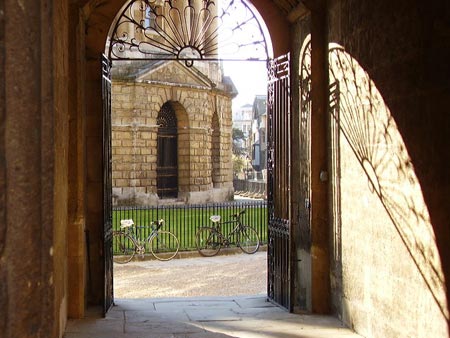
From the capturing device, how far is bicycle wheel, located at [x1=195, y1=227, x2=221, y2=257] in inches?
586

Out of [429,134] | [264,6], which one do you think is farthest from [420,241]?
[264,6]

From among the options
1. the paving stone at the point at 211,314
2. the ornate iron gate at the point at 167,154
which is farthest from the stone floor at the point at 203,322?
the ornate iron gate at the point at 167,154

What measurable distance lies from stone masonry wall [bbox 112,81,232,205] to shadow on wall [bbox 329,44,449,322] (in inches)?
787

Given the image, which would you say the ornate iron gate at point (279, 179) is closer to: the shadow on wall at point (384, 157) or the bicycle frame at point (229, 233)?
the shadow on wall at point (384, 157)

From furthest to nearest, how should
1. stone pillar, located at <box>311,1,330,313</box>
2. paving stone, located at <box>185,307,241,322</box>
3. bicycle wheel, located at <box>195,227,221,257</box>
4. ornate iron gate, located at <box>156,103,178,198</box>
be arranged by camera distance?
ornate iron gate, located at <box>156,103,178,198</box>
bicycle wheel, located at <box>195,227,221,257</box>
stone pillar, located at <box>311,1,330,313</box>
paving stone, located at <box>185,307,241,322</box>

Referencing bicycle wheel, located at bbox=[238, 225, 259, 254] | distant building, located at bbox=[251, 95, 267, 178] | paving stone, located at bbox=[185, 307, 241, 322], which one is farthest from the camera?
distant building, located at bbox=[251, 95, 267, 178]

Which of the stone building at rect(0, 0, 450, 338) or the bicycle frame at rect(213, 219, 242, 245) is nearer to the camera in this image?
Result: the stone building at rect(0, 0, 450, 338)

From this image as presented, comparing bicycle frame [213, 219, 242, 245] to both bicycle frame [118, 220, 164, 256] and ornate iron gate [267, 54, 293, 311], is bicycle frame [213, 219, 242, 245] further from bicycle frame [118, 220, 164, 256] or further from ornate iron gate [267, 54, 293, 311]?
ornate iron gate [267, 54, 293, 311]

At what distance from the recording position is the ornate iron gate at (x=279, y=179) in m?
7.56

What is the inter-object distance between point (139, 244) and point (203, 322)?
7851 millimetres

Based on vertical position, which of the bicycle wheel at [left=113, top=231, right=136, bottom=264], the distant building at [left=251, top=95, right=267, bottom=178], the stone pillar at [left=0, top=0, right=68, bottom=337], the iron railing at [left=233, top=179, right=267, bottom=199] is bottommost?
the bicycle wheel at [left=113, top=231, right=136, bottom=264]

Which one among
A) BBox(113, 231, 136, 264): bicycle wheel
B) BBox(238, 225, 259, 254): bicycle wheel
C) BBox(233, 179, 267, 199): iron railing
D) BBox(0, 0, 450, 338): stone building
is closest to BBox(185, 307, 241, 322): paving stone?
BBox(0, 0, 450, 338): stone building

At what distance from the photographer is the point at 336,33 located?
263 inches

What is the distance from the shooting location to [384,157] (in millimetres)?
5477
